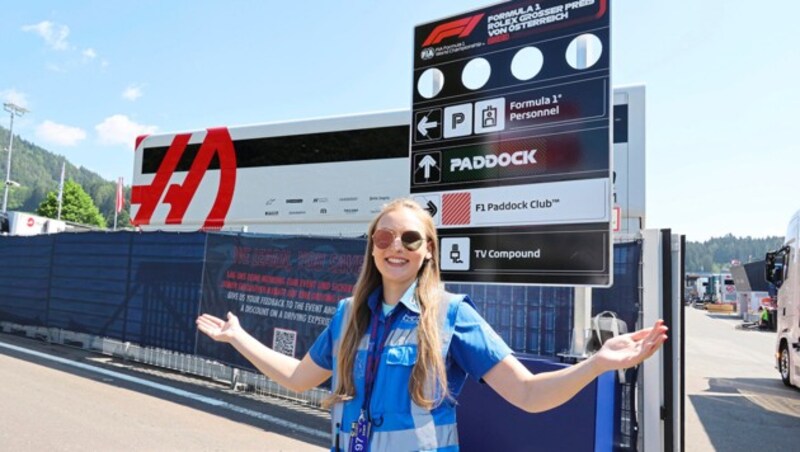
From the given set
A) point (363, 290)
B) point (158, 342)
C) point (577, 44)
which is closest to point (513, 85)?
point (577, 44)

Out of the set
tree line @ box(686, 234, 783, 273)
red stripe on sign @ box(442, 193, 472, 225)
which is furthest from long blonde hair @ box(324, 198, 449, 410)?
tree line @ box(686, 234, 783, 273)

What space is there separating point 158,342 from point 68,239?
3328 mm

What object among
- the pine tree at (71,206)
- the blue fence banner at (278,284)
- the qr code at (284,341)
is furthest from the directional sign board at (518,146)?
the pine tree at (71,206)

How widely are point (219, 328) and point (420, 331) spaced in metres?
1.02

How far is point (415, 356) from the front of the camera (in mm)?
1721

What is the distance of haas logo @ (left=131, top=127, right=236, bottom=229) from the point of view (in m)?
10.5

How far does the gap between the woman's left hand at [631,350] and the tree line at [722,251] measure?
177 metres

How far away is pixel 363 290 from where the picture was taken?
1996mm

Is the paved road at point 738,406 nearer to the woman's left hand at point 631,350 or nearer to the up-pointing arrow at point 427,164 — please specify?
the up-pointing arrow at point 427,164

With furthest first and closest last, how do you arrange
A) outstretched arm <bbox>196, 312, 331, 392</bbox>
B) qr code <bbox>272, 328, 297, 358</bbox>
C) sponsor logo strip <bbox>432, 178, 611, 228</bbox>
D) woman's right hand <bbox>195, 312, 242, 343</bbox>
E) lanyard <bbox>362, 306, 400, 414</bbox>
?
qr code <bbox>272, 328, 297, 358</bbox> → sponsor logo strip <bbox>432, 178, 611, 228</bbox> → woman's right hand <bbox>195, 312, 242, 343</bbox> → outstretched arm <bbox>196, 312, 331, 392</bbox> → lanyard <bbox>362, 306, 400, 414</bbox>

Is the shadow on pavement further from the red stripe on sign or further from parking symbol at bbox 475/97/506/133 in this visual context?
parking symbol at bbox 475/97/506/133

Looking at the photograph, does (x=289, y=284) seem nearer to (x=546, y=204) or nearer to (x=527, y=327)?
(x=527, y=327)

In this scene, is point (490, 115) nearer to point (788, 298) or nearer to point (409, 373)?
point (409, 373)

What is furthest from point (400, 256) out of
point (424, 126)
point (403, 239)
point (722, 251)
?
point (722, 251)
